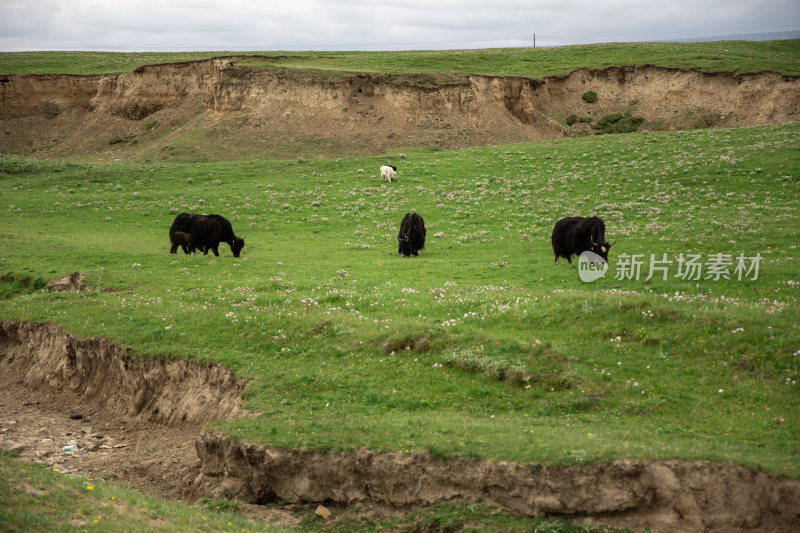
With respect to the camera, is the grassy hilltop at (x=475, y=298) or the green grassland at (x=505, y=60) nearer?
the grassy hilltop at (x=475, y=298)

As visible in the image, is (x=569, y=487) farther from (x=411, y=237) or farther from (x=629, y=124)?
(x=629, y=124)

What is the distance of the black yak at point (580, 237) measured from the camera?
79.2ft

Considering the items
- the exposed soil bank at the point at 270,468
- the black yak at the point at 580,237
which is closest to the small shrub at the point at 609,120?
the black yak at the point at 580,237

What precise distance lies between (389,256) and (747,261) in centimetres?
1404

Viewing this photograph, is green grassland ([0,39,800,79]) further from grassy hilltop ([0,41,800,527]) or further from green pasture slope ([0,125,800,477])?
green pasture slope ([0,125,800,477])

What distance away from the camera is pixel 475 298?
61.2 feet

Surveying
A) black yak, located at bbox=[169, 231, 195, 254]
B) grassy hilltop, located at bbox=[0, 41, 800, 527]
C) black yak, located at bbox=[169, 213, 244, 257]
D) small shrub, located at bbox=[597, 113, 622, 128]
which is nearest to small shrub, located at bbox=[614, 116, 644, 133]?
small shrub, located at bbox=[597, 113, 622, 128]

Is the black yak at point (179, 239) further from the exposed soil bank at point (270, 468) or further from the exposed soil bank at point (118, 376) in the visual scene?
the exposed soil bank at point (270, 468)

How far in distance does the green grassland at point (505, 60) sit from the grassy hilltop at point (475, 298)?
23.7 m

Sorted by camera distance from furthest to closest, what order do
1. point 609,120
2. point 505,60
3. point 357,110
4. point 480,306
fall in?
point 505,60
point 609,120
point 357,110
point 480,306

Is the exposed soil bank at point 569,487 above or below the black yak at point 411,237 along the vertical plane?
below

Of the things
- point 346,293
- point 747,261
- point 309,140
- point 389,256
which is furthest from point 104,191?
point 747,261

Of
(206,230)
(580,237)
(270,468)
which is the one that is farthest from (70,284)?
(580,237)

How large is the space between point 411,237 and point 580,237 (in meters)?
7.54
